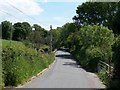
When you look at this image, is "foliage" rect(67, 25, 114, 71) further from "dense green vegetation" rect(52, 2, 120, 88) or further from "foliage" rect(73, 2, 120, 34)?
"foliage" rect(73, 2, 120, 34)

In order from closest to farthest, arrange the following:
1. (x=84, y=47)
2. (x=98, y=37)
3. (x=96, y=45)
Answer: (x=96, y=45)
(x=98, y=37)
(x=84, y=47)

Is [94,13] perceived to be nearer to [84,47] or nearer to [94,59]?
[84,47]

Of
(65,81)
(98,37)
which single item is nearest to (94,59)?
(98,37)

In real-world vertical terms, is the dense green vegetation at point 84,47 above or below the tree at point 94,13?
below

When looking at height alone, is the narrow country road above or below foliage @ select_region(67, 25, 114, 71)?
below

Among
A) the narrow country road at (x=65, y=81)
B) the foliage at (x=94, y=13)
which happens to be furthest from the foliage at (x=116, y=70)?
the foliage at (x=94, y=13)

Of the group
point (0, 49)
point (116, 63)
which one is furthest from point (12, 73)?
point (116, 63)

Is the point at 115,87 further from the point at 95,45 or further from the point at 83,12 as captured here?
the point at 83,12

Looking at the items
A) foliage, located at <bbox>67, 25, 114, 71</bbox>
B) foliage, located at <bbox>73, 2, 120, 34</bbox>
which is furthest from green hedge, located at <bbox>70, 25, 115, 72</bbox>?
foliage, located at <bbox>73, 2, 120, 34</bbox>

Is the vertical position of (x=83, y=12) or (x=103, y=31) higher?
(x=83, y=12)

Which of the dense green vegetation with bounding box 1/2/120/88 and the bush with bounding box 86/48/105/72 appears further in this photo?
the bush with bounding box 86/48/105/72

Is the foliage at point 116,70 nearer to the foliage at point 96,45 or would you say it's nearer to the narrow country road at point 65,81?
the narrow country road at point 65,81

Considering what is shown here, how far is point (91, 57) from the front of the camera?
45.8m

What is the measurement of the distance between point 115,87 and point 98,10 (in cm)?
7023
